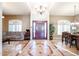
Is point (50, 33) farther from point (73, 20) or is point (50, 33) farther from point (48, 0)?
point (48, 0)

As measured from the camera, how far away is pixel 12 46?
2.81m

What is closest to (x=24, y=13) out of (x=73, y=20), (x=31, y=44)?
(x=31, y=44)

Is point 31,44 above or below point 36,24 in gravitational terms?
below

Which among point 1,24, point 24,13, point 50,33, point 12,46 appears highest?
point 24,13

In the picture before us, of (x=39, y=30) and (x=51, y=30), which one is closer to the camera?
(x=39, y=30)

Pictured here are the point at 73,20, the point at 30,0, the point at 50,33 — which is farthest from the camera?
the point at 50,33

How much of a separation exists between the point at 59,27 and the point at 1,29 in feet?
4.29

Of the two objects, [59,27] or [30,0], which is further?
[59,27]

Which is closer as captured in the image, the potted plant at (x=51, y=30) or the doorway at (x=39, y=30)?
the doorway at (x=39, y=30)

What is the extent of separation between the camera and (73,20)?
8.29ft

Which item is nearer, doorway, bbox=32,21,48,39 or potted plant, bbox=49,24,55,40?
doorway, bbox=32,21,48,39

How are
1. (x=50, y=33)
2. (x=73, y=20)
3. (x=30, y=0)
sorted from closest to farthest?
1. (x=30, y=0)
2. (x=73, y=20)
3. (x=50, y=33)

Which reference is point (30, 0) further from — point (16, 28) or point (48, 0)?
point (16, 28)

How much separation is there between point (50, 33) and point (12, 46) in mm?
901
